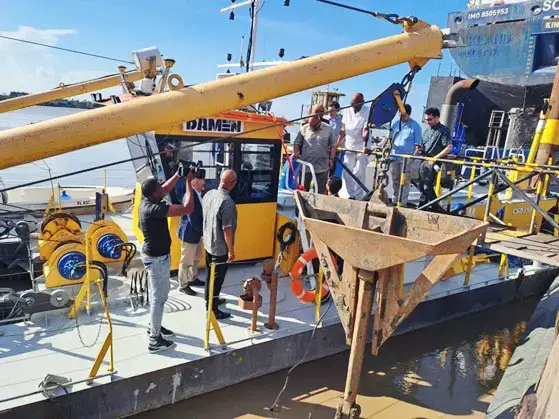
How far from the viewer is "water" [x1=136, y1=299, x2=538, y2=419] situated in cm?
500

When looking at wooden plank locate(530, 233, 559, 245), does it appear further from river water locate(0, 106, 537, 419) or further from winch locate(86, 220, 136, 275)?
winch locate(86, 220, 136, 275)

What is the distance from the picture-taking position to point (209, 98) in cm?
359

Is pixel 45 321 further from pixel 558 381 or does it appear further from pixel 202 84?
pixel 558 381

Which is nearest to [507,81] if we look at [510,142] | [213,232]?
[510,142]

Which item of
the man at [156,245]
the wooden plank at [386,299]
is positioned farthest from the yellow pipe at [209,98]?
the wooden plank at [386,299]

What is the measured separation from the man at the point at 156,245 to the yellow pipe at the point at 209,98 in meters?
1.13

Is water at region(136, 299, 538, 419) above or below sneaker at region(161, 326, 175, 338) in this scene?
below

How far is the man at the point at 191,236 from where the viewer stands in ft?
18.9

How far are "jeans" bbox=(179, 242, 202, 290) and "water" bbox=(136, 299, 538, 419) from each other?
62.1 inches

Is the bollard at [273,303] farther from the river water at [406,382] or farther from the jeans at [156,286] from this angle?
the jeans at [156,286]

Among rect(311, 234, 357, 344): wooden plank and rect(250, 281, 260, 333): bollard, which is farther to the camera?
rect(250, 281, 260, 333): bollard

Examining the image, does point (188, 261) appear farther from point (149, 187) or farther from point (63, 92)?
point (63, 92)

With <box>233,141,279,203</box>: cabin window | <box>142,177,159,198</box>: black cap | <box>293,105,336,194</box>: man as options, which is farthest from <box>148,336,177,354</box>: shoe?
<box>293,105,336,194</box>: man

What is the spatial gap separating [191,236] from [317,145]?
2395 mm
